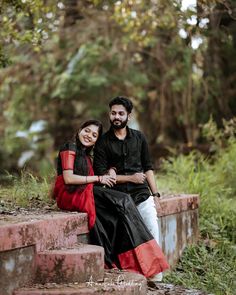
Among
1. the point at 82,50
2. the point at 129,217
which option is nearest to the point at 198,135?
the point at 82,50

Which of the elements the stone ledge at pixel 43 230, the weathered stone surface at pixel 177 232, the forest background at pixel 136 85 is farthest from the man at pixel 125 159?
the forest background at pixel 136 85

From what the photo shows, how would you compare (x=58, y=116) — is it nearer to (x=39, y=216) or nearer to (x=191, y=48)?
(x=191, y=48)

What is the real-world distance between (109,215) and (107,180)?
31cm

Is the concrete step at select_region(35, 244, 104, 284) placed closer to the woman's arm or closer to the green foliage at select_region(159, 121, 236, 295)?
the woman's arm

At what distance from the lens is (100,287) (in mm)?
4754

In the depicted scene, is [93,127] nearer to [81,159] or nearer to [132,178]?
[81,159]

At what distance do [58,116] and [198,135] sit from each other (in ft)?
15.0

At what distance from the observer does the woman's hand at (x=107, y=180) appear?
5919 mm

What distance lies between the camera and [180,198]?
301 inches

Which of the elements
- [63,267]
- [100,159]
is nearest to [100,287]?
[63,267]

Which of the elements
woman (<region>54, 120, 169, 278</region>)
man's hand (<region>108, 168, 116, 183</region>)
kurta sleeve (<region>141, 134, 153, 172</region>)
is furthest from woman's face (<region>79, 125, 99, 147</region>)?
kurta sleeve (<region>141, 134, 153, 172</region>)

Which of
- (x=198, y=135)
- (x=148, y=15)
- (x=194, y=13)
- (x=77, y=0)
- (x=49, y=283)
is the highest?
(x=77, y=0)

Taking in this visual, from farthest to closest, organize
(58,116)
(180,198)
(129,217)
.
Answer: (58,116) < (180,198) < (129,217)

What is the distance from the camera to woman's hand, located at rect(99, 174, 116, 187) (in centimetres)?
592
